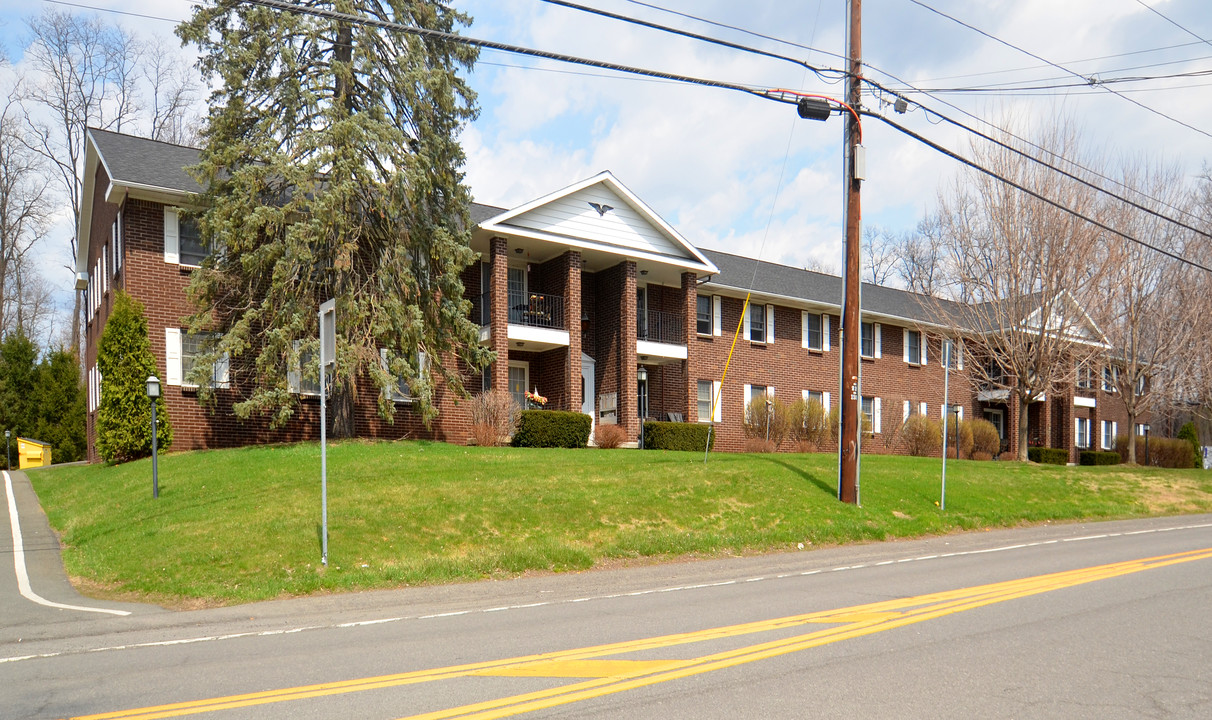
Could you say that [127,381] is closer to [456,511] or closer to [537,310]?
[456,511]

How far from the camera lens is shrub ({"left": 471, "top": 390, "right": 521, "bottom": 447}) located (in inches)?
914

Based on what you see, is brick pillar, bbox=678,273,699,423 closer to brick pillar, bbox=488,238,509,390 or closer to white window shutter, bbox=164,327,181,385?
brick pillar, bbox=488,238,509,390

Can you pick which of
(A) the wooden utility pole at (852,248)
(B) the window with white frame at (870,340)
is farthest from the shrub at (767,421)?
(A) the wooden utility pole at (852,248)

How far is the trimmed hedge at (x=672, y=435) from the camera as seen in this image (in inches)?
1055

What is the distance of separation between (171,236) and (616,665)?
63.3 feet

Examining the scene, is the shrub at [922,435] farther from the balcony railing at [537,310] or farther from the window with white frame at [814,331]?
the balcony railing at [537,310]

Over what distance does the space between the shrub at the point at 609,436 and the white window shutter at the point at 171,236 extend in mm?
11710

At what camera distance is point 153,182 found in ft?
70.6

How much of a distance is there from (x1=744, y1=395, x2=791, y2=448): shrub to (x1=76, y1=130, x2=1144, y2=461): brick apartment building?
148cm

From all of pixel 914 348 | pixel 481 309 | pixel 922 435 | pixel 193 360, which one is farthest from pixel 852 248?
pixel 914 348

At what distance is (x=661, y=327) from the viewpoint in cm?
2989

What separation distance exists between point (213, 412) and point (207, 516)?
29.5 feet

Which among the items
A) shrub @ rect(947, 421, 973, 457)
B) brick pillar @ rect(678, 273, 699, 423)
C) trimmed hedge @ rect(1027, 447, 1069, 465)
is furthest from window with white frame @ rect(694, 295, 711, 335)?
trimmed hedge @ rect(1027, 447, 1069, 465)

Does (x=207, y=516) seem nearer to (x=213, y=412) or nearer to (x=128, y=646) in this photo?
(x=128, y=646)
